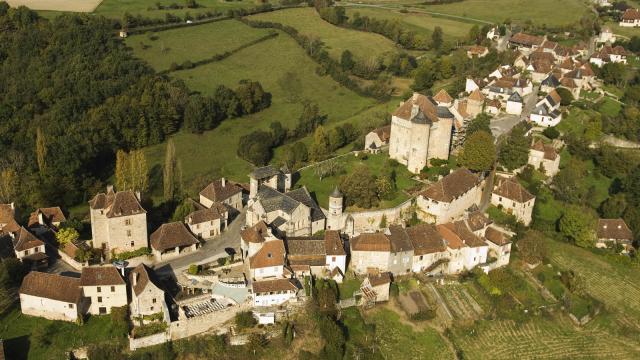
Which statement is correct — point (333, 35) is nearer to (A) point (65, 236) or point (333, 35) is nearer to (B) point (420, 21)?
(B) point (420, 21)

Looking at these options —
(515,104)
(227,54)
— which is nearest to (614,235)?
(515,104)

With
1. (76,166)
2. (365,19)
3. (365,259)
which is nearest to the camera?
(365,259)

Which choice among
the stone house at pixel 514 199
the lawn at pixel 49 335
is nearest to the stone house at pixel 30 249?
the lawn at pixel 49 335

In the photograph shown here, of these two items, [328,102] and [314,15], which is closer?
[328,102]

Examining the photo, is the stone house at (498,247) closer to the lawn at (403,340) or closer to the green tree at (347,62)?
the lawn at (403,340)

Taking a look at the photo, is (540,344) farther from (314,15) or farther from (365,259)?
(314,15)

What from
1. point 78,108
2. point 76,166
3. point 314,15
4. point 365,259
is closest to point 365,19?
point 314,15

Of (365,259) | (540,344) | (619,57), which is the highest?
(619,57)
